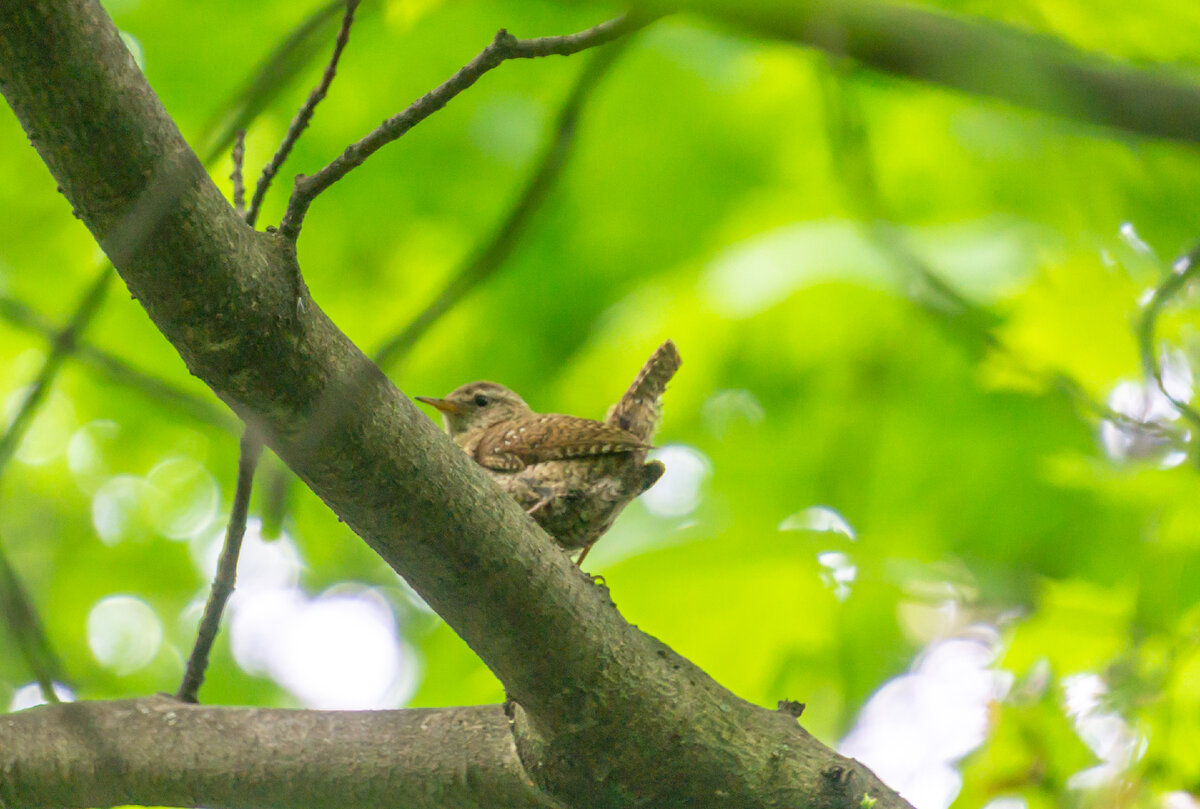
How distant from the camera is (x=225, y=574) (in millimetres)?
2729

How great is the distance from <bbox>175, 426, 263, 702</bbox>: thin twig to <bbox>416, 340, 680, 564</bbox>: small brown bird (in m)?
0.90

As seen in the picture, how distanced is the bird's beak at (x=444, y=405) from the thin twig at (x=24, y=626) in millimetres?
3322

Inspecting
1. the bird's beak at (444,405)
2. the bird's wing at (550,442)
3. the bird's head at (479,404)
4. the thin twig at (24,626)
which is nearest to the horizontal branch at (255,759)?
the bird's wing at (550,442)

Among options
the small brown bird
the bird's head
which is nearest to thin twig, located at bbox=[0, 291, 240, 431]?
the small brown bird

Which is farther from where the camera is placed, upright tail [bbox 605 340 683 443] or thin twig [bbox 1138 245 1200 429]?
upright tail [bbox 605 340 683 443]

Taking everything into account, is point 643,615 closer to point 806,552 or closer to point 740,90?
point 806,552

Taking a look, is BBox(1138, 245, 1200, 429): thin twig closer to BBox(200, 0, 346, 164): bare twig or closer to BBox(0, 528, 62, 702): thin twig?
BBox(200, 0, 346, 164): bare twig

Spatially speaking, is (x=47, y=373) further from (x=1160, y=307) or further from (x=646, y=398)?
(x=646, y=398)

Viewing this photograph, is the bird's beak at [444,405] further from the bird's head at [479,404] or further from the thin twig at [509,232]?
the thin twig at [509,232]

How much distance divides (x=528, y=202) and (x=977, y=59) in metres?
1.00

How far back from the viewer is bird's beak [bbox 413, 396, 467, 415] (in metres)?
4.79

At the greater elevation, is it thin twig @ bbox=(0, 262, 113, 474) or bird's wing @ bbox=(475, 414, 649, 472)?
bird's wing @ bbox=(475, 414, 649, 472)

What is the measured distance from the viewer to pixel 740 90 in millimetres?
5121

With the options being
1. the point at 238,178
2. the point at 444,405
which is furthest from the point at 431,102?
the point at 444,405
